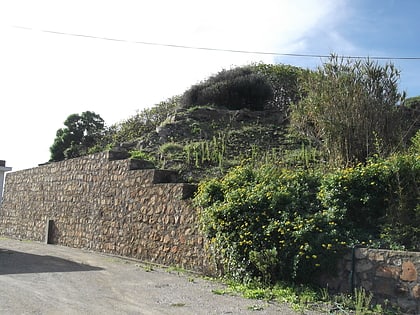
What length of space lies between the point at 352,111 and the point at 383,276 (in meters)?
4.38

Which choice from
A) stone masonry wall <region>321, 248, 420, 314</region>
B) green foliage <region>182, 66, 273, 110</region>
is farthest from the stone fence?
green foliage <region>182, 66, 273, 110</region>

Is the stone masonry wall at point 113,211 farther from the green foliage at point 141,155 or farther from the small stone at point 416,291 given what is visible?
the small stone at point 416,291

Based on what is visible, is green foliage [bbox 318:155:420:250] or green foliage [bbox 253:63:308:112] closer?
green foliage [bbox 318:155:420:250]

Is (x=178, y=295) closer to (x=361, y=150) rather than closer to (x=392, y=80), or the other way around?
(x=361, y=150)

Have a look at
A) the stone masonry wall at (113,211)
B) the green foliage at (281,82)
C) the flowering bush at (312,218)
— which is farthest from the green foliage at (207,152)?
the green foliage at (281,82)

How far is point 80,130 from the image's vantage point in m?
23.0

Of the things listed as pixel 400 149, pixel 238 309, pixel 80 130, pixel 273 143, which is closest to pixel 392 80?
pixel 400 149

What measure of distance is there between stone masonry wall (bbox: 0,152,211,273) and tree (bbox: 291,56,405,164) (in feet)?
10.8

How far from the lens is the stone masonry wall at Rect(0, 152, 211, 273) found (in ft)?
32.2

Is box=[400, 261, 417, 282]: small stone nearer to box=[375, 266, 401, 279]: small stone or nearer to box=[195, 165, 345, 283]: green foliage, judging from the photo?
box=[375, 266, 401, 279]: small stone

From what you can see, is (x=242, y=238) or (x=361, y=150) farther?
(x=361, y=150)

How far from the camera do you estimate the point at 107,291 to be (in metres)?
7.21

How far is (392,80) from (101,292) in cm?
784

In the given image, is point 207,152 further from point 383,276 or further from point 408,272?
point 408,272
